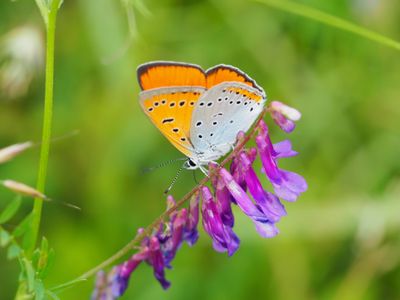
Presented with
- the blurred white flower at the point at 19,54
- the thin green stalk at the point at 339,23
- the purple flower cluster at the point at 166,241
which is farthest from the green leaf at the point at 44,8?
the blurred white flower at the point at 19,54

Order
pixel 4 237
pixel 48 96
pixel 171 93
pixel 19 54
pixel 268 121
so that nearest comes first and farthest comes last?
1. pixel 4 237
2. pixel 48 96
3. pixel 171 93
4. pixel 19 54
5. pixel 268 121

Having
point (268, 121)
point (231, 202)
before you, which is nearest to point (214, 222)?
point (231, 202)

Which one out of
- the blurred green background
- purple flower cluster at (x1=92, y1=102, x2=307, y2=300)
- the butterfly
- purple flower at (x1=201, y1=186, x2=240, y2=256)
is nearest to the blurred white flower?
the blurred green background

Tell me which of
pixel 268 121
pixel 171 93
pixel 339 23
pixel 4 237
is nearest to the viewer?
pixel 4 237

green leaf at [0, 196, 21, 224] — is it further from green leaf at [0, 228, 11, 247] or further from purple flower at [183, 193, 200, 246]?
purple flower at [183, 193, 200, 246]

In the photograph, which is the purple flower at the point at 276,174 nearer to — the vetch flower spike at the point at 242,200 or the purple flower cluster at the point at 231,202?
the purple flower cluster at the point at 231,202

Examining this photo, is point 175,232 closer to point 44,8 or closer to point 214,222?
point 214,222

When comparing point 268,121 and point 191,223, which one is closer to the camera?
point 191,223
